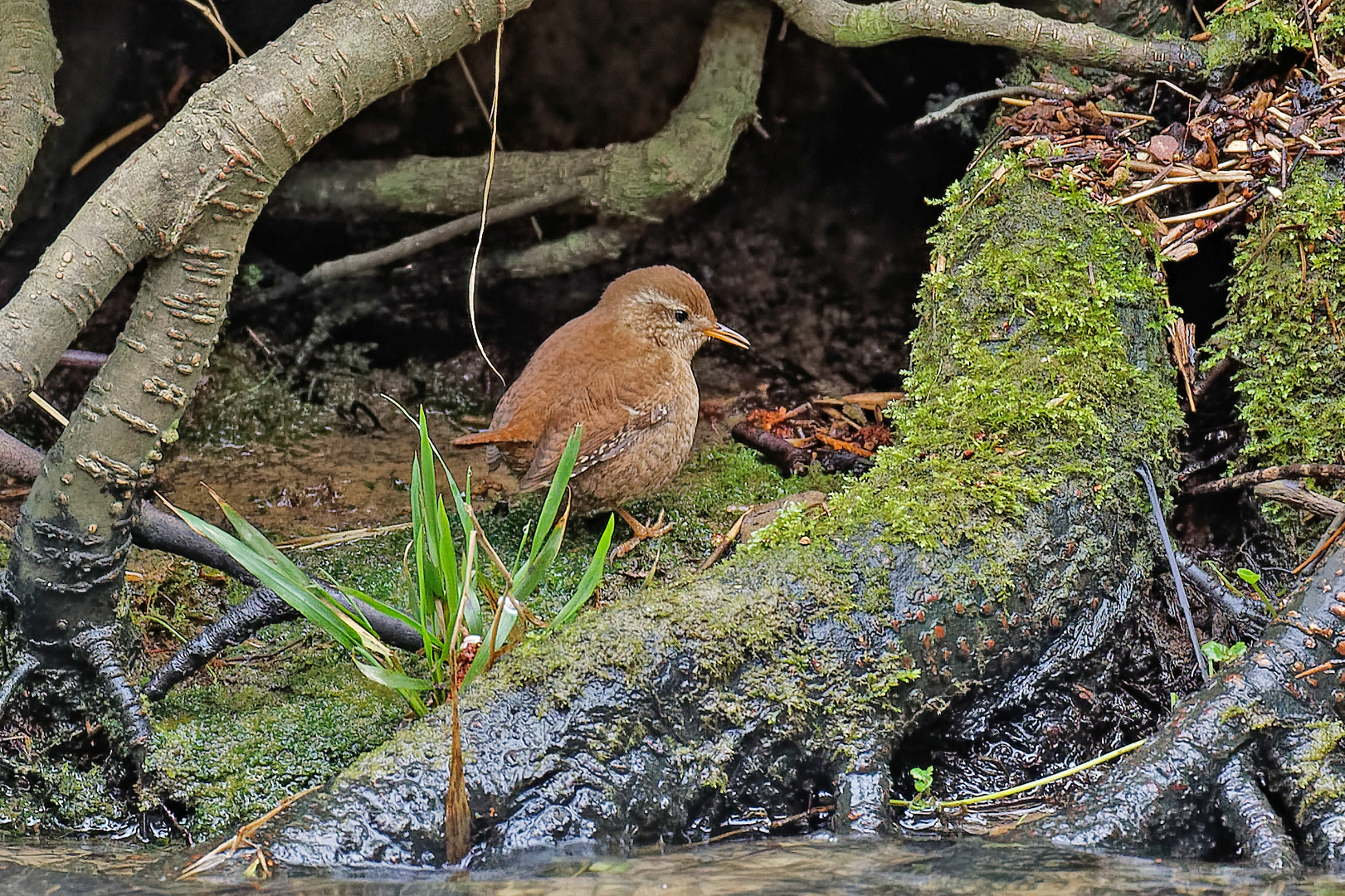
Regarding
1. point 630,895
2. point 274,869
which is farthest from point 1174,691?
point 274,869

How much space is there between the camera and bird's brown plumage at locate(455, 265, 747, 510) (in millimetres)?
3904

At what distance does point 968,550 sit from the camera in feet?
9.99

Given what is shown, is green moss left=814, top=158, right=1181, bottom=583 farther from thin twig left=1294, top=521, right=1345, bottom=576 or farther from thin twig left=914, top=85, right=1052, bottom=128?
thin twig left=1294, top=521, right=1345, bottom=576

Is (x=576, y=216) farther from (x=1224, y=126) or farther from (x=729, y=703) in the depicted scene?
(x=729, y=703)

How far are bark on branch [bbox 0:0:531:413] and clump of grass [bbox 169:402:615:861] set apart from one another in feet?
1.93

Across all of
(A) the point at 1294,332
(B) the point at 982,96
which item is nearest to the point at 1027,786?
(A) the point at 1294,332

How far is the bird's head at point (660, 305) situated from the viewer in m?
4.37

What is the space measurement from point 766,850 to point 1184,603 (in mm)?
1519

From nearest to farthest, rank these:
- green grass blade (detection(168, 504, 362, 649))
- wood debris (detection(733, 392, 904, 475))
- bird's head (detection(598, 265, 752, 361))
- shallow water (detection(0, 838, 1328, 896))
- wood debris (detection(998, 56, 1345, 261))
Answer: shallow water (detection(0, 838, 1328, 896)) < green grass blade (detection(168, 504, 362, 649)) < wood debris (detection(998, 56, 1345, 261)) < bird's head (detection(598, 265, 752, 361)) < wood debris (detection(733, 392, 904, 475))

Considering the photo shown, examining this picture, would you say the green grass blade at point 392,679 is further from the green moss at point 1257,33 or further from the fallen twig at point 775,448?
the green moss at point 1257,33

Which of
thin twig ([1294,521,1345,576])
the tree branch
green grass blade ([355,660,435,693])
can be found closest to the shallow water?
green grass blade ([355,660,435,693])

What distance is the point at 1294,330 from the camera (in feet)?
11.6

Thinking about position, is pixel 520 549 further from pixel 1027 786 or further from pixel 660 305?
pixel 660 305

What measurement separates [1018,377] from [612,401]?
1382 mm
